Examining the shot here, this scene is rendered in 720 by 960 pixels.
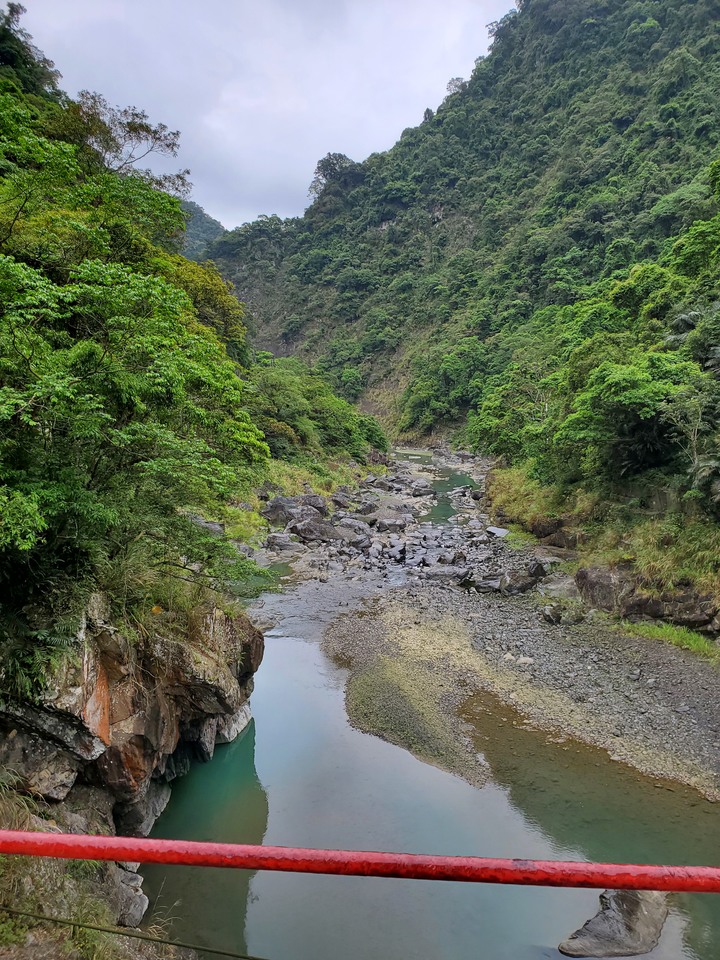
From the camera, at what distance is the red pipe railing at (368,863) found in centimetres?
167

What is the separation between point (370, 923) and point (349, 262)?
107415mm

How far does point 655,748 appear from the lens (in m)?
9.25

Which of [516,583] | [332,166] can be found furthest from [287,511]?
[332,166]

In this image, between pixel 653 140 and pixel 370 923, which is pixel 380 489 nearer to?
pixel 370 923

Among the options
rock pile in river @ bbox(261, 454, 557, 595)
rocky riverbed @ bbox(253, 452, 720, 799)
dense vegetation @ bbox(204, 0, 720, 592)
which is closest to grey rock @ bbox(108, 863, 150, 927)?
rocky riverbed @ bbox(253, 452, 720, 799)

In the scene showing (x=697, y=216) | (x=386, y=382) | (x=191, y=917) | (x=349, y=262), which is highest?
(x=349, y=262)

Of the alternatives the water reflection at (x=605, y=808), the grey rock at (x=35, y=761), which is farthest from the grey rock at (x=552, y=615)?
the grey rock at (x=35, y=761)

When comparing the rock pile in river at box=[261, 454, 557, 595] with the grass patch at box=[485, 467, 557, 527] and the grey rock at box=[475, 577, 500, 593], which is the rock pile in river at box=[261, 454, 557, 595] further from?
the grass patch at box=[485, 467, 557, 527]

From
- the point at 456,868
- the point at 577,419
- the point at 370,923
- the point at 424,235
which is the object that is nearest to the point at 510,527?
the point at 577,419

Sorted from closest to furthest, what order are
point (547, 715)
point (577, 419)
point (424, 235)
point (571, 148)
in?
1. point (547, 715)
2. point (577, 419)
3. point (571, 148)
4. point (424, 235)

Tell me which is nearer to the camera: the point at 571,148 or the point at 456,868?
the point at 456,868

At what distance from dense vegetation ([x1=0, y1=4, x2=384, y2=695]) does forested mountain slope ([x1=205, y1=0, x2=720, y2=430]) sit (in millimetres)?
26014

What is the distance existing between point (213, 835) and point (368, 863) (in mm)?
7145

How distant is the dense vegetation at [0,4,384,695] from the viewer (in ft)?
17.8
